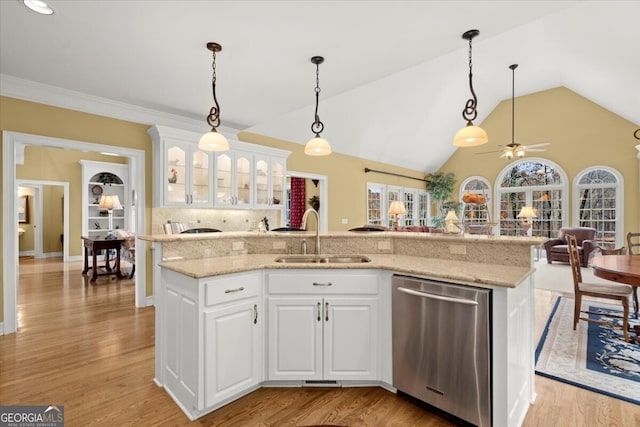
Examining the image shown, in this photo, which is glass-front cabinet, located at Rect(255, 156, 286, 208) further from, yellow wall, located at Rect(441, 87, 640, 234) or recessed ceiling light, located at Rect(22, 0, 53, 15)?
yellow wall, located at Rect(441, 87, 640, 234)

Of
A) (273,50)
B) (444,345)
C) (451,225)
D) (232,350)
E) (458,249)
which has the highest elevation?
(273,50)

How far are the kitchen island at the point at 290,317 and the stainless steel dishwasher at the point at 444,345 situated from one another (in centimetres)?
8

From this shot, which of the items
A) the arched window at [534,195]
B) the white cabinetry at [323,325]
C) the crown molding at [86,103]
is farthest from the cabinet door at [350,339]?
the arched window at [534,195]

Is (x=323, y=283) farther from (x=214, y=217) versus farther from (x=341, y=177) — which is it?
(x=341, y=177)

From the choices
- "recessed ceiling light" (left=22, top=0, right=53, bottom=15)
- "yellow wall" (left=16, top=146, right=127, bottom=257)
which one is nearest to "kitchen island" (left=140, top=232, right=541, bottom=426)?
"recessed ceiling light" (left=22, top=0, right=53, bottom=15)

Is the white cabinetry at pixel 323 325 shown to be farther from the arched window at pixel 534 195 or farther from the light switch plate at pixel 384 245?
the arched window at pixel 534 195

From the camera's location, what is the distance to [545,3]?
2287 millimetres

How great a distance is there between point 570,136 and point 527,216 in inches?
97.0

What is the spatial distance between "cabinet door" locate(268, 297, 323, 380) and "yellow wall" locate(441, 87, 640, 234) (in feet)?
31.1

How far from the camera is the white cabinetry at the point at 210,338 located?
2016 mm

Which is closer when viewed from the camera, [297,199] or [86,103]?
[86,103]

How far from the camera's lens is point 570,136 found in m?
8.78

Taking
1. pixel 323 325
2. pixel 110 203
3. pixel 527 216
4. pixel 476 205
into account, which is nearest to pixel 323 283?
pixel 323 325

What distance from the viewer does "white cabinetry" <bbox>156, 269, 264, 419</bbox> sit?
6.61 feet
